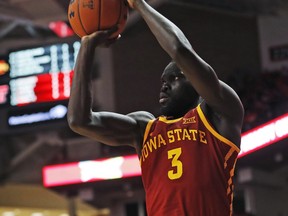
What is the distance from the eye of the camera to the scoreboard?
11617mm

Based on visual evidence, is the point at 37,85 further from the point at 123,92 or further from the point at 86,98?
the point at 86,98

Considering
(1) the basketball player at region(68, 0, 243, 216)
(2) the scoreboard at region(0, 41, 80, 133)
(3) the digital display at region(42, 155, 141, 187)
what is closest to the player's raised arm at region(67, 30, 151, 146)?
(1) the basketball player at region(68, 0, 243, 216)

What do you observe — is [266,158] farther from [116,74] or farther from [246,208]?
[116,74]

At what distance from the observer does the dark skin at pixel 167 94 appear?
2.98m

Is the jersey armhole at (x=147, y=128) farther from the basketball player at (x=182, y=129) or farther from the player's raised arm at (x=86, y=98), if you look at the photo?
the player's raised arm at (x=86, y=98)

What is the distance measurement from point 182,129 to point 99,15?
0.65 m

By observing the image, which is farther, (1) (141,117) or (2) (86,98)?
(1) (141,117)

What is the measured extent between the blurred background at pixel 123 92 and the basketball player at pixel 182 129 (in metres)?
7.72

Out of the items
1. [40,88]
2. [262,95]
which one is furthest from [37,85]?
[262,95]

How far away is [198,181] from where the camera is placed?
310cm

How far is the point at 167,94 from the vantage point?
10.7ft

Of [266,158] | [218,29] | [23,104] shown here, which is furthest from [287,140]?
[218,29]

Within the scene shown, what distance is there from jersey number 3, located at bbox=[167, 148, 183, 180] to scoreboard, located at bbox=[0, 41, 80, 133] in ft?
27.6

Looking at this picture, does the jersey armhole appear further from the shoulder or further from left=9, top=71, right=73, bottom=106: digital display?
left=9, top=71, right=73, bottom=106: digital display
